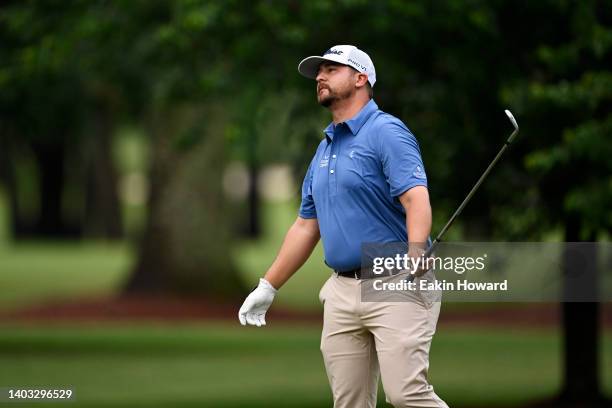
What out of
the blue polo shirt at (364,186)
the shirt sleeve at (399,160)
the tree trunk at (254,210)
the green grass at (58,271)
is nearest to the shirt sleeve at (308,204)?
the blue polo shirt at (364,186)

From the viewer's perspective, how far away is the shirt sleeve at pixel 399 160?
6.64 meters

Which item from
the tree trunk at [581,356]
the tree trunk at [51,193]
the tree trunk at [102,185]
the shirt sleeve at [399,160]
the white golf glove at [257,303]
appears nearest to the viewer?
the shirt sleeve at [399,160]

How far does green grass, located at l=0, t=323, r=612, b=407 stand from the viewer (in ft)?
45.6

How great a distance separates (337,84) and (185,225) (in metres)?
17.5

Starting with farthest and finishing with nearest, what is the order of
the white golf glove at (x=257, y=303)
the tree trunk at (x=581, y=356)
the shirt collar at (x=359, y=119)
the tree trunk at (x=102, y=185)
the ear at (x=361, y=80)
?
the tree trunk at (x=102, y=185) < the tree trunk at (x=581, y=356) < the white golf glove at (x=257, y=303) < the ear at (x=361, y=80) < the shirt collar at (x=359, y=119)

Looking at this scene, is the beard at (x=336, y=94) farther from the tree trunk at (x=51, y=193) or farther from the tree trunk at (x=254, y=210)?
the tree trunk at (x=254, y=210)

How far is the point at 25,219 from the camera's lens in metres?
58.6

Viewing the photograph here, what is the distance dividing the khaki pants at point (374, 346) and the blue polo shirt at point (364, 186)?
0.70 feet

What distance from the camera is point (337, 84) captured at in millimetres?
7012

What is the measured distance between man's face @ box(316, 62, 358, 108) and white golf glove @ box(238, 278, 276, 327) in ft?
3.36

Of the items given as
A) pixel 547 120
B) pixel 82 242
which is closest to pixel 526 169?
pixel 547 120

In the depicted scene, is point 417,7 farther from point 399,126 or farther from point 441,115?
point 399,126

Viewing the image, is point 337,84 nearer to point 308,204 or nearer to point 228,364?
point 308,204

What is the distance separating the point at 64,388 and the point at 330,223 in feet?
25.4
